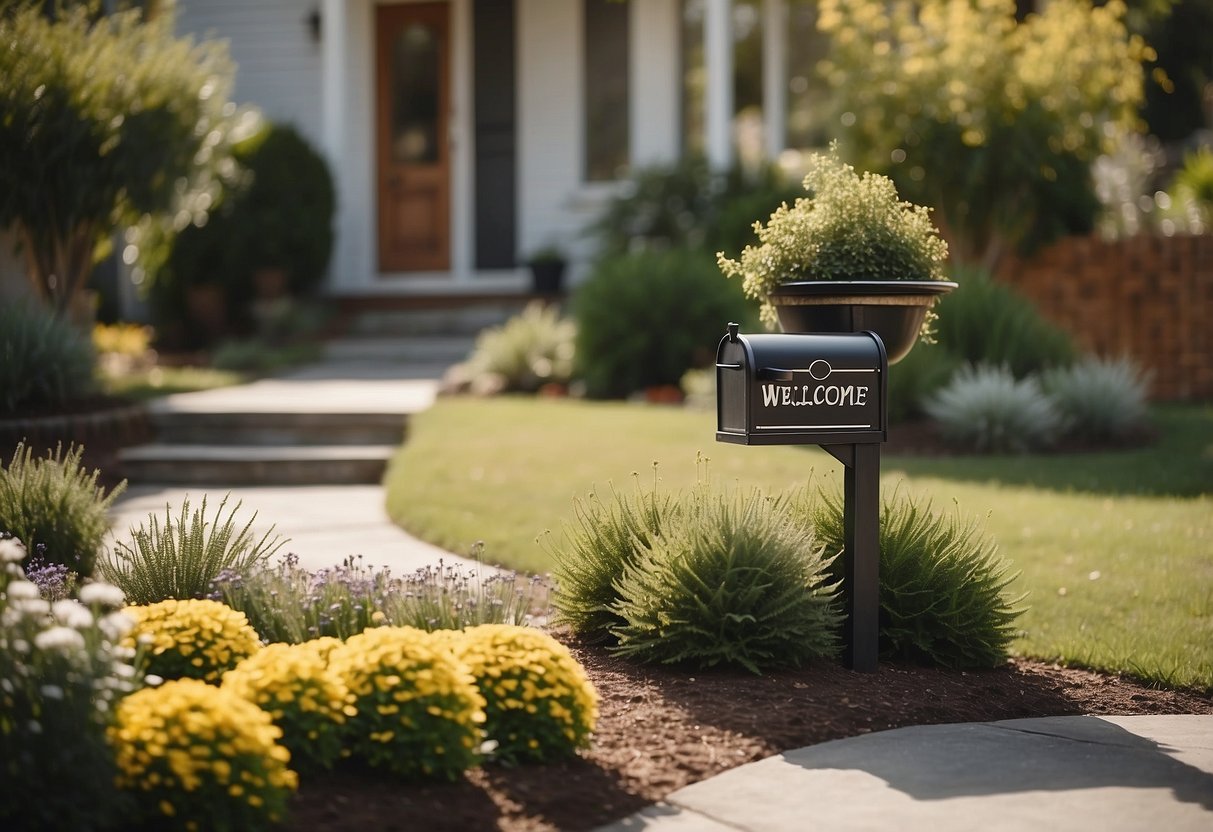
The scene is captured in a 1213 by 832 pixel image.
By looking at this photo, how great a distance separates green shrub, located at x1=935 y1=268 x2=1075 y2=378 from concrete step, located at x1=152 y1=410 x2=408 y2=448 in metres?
3.98

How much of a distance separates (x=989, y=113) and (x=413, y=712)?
9.99m

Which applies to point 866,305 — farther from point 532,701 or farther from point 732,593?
point 532,701

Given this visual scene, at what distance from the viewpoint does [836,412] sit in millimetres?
3930

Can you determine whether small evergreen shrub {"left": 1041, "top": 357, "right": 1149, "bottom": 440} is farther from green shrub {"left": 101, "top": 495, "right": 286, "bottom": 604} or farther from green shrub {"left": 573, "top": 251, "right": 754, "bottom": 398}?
green shrub {"left": 101, "top": 495, "right": 286, "bottom": 604}

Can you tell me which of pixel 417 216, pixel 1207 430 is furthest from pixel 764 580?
pixel 417 216

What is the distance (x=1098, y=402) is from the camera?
29.3ft

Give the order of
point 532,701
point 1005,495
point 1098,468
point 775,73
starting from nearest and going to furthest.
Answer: point 532,701, point 1005,495, point 1098,468, point 775,73

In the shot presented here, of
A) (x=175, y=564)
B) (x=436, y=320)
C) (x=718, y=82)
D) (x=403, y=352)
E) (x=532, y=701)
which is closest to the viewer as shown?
(x=532, y=701)

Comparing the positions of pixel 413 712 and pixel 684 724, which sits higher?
pixel 413 712

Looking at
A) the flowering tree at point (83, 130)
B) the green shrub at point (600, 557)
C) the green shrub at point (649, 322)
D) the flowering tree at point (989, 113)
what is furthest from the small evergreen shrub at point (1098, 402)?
the flowering tree at point (83, 130)

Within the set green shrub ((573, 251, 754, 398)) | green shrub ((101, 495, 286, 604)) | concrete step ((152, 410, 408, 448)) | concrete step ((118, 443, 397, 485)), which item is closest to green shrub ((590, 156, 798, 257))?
green shrub ((573, 251, 754, 398))

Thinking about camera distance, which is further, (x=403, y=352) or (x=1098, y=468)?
(x=403, y=352)

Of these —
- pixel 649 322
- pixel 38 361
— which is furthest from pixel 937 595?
pixel 649 322

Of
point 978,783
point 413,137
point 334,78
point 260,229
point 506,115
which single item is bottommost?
point 978,783
